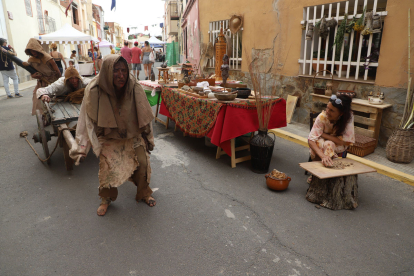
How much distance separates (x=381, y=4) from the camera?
599cm

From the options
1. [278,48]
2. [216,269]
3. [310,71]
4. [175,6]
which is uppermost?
[175,6]

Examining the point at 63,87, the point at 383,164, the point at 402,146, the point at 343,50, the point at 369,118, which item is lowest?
the point at 383,164

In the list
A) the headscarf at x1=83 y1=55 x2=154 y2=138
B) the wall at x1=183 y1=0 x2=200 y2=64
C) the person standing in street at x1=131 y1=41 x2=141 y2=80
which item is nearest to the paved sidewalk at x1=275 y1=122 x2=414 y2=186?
the headscarf at x1=83 y1=55 x2=154 y2=138

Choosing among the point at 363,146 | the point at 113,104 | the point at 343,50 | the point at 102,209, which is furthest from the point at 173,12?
the point at 102,209

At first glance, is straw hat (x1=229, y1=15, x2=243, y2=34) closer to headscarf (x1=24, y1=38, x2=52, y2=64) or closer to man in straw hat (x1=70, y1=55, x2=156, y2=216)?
headscarf (x1=24, y1=38, x2=52, y2=64)

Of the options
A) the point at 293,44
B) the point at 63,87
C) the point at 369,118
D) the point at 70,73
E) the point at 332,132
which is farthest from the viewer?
the point at 293,44

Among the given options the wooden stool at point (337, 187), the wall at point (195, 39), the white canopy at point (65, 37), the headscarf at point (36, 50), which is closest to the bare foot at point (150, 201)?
the wooden stool at point (337, 187)

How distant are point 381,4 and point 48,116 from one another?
6924mm

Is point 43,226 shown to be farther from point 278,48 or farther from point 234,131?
point 278,48

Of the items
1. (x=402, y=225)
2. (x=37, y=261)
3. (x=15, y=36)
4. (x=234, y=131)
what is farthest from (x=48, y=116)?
(x=15, y=36)

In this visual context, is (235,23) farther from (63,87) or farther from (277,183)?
(277,183)

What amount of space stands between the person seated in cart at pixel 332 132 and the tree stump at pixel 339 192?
0.65 feet

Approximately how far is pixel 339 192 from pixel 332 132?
0.71 metres

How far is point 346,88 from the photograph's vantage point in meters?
5.14
